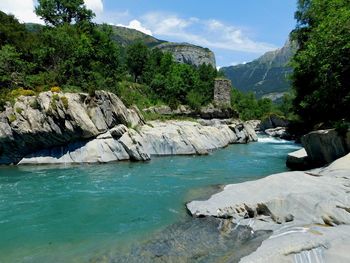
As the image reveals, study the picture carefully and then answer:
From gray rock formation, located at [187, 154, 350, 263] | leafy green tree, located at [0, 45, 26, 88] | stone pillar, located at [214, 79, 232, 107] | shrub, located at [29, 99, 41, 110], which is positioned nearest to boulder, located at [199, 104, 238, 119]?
stone pillar, located at [214, 79, 232, 107]

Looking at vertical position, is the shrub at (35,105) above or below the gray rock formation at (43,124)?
above

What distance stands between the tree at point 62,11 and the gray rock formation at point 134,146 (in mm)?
28212

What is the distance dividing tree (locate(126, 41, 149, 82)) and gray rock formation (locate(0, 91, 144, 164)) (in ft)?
164

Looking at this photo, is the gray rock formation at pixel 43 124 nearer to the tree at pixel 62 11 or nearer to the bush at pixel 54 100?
the bush at pixel 54 100

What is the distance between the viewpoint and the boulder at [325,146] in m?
21.1

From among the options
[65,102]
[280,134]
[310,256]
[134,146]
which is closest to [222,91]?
[280,134]

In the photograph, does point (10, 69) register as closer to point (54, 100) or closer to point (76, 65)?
point (76, 65)

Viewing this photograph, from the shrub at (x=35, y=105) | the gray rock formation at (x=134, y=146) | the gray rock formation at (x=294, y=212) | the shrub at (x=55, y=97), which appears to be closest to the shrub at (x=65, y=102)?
the shrub at (x=55, y=97)

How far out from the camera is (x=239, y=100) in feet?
377

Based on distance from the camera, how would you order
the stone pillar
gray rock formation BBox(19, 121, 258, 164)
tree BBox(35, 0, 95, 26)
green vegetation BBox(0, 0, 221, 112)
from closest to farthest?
1. gray rock formation BBox(19, 121, 258, 164)
2. green vegetation BBox(0, 0, 221, 112)
3. tree BBox(35, 0, 95, 26)
4. the stone pillar

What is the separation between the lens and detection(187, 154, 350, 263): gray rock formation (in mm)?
9203

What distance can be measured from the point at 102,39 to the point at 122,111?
30.2 m

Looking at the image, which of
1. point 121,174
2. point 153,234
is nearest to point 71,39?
point 121,174

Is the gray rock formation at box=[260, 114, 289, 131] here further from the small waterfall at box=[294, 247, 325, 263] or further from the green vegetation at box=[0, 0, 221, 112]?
the small waterfall at box=[294, 247, 325, 263]
